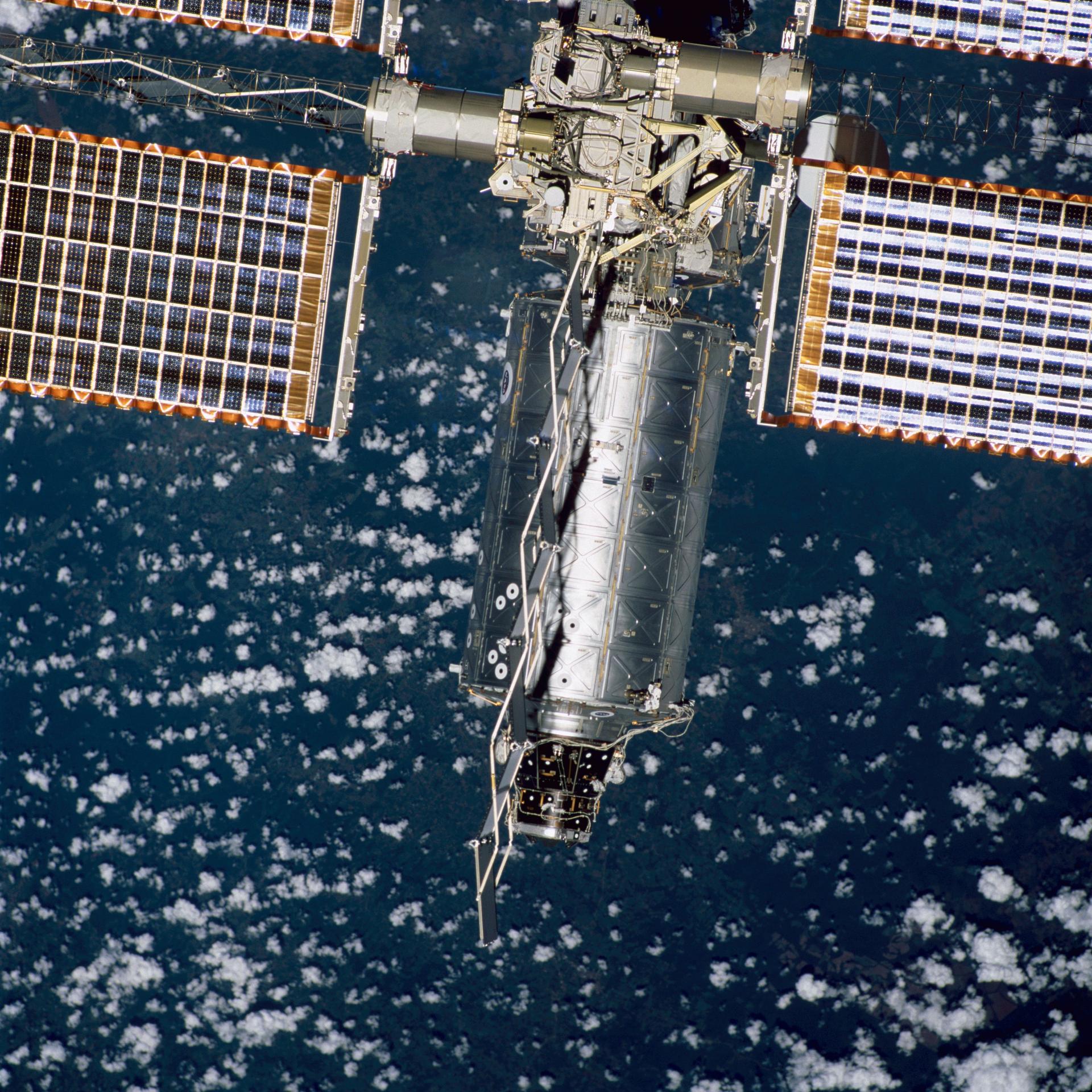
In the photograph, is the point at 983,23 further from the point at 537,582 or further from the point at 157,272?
the point at 157,272

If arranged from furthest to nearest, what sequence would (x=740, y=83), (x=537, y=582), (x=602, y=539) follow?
(x=602, y=539) < (x=537, y=582) < (x=740, y=83)

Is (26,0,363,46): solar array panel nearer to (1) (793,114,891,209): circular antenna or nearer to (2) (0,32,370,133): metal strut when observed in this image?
(2) (0,32,370,133): metal strut

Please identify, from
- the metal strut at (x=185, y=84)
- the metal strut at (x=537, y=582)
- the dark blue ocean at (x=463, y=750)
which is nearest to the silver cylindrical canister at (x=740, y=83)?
the metal strut at (x=537, y=582)

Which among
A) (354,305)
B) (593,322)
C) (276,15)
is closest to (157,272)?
(354,305)

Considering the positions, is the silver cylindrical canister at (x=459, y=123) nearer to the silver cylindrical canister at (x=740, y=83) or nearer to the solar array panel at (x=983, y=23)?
the silver cylindrical canister at (x=740, y=83)

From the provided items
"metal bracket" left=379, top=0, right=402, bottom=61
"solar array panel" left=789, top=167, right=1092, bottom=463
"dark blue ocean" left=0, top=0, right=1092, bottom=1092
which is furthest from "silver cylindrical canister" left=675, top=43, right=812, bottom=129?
"metal bracket" left=379, top=0, right=402, bottom=61

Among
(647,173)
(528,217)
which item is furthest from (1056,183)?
(528,217)
